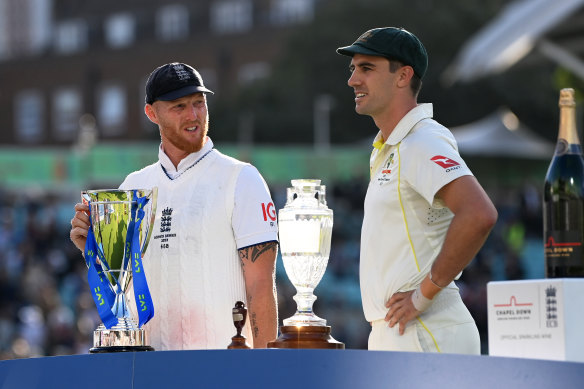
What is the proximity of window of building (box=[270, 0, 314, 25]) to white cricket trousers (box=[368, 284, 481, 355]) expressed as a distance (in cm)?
5182

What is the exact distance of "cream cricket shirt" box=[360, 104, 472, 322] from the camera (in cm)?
354

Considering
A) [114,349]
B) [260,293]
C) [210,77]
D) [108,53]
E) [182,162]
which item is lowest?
[114,349]

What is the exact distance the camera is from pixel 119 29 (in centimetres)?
6088

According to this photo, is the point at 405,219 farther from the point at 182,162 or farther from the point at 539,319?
the point at 182,162

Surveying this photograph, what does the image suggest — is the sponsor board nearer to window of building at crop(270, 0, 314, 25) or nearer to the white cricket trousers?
the white cricket trousers

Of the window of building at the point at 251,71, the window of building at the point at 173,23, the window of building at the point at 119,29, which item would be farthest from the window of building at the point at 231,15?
the window of building at the point at 119,29

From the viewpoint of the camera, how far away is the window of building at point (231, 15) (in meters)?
56.9

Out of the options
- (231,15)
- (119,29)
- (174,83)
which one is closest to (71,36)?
(119,29)

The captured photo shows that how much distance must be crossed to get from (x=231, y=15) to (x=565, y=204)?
55.0m

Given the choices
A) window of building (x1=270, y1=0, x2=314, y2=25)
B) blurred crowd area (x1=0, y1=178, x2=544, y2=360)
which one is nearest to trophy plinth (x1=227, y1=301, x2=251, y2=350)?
blurred crowd area (x1=0, y1=178, x2=544, y2=360)

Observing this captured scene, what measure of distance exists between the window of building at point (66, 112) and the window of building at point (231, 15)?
275 inches

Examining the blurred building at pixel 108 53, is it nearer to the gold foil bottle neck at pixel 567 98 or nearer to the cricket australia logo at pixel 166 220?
the cricket australia logo at pixel 166 220

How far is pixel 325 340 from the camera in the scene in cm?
317

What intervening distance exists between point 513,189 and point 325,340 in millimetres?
25622
